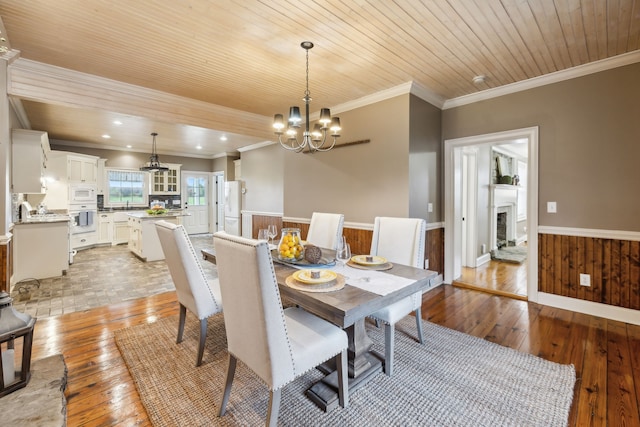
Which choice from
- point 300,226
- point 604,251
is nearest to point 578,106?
point 604,251

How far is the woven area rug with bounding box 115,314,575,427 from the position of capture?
61.7 inches

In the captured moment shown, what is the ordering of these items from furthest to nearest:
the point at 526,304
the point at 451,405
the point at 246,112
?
the point at 246,112
the point at 526,304
the point at 451,405

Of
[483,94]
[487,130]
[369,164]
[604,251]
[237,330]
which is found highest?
[483,94]

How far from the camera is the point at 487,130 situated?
3.62 metres

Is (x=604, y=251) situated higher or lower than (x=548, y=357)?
higher

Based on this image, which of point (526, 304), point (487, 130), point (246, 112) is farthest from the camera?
point (246, 112)

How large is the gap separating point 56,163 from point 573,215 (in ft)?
27.7

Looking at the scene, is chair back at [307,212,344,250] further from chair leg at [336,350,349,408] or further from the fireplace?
the fireplace

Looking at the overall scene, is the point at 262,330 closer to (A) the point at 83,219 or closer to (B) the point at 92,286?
(B) the point at 92,286

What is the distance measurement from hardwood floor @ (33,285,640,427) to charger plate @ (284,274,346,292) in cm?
109

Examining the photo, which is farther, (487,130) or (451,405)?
(487,130)

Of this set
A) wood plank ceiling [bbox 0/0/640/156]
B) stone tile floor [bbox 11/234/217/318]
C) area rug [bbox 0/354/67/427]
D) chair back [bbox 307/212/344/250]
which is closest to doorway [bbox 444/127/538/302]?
wood plank ceiling [bbox 0/0/640/156]

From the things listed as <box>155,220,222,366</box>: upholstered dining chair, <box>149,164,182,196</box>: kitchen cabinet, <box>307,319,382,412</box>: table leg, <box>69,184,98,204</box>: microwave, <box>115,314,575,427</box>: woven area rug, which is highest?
<box>149,164,182,196</box>: kitchen cabinet

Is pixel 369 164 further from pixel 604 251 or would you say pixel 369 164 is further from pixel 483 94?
pixel 604 251
